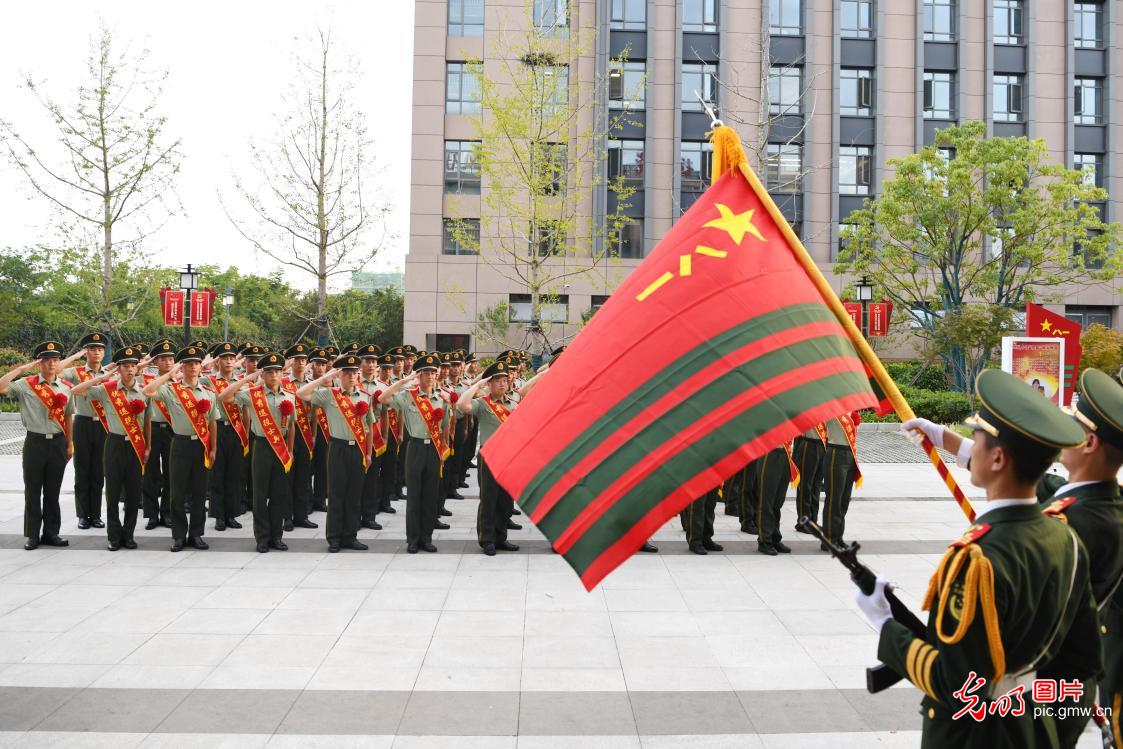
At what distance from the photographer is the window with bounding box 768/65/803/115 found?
33938 mm

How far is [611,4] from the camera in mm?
33750

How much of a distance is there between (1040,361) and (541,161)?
12860 mm

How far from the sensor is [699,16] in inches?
1336

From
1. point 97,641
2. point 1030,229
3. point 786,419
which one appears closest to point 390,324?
point 1030,229

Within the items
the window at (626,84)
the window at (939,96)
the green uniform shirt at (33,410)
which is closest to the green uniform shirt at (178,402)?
the green uniform shirt at (33,410)

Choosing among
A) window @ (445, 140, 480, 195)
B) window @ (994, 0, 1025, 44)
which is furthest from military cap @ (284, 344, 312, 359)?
window @ (994, 0, 1025, 44)

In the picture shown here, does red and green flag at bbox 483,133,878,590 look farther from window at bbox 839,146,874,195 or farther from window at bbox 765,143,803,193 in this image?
window at bbox 839,146,874,195

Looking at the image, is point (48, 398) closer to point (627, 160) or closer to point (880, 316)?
point (880, 316)

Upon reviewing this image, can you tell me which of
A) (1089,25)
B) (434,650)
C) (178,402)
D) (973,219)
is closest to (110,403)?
(178,402)

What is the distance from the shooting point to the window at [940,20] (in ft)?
112

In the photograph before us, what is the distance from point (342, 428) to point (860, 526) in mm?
6191

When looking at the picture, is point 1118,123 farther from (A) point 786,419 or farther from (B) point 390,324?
(A) point 786,419

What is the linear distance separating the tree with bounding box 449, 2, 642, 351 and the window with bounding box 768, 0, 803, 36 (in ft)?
22.9

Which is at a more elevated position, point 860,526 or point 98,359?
point 98,359
